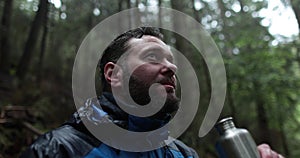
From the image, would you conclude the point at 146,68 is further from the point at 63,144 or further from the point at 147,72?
the point at 63,144

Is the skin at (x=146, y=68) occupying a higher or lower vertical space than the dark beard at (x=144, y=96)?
higher

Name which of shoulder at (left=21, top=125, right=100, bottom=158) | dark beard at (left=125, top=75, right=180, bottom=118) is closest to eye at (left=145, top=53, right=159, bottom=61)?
dark beard at (left=125, top=75, right=180, bottom=118)

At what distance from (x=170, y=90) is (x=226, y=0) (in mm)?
10321

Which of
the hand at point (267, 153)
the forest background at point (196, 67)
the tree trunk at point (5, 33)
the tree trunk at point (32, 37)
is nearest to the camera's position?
the hand at point (267, 153)

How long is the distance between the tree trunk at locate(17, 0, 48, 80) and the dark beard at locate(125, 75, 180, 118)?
709 centimetres

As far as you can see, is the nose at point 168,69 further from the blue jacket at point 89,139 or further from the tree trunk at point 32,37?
→ the tree trunk at point 32,37

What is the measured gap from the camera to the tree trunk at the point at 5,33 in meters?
8.38

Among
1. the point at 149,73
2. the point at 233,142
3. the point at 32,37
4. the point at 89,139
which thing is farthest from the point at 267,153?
the point at 32,37

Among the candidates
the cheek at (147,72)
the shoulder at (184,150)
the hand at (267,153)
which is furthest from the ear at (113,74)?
the hand at (267,153)

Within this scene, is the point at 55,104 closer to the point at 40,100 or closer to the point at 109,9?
the point at 40,100

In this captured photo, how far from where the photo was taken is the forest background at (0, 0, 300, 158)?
764 centimetres

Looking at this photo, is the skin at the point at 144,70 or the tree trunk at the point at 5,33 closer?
the skin at the point at 144,70

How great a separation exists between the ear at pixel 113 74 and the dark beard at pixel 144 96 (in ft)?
0.31

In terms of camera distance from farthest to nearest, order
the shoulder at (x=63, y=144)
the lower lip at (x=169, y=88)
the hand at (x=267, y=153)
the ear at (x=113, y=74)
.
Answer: the ear at (x=113, y=74) < the lower lip at (x=169, y=88) < the shoulder at (x=63, y=144) < the hand at (x=267, y=153)
